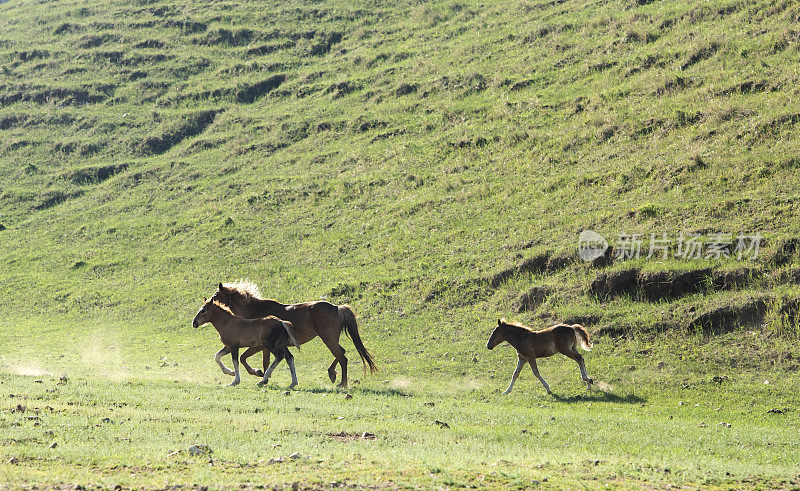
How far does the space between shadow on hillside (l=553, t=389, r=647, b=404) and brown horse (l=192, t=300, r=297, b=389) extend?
6.84m

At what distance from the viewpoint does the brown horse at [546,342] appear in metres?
19.1

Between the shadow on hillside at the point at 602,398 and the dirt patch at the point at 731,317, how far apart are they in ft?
13.7

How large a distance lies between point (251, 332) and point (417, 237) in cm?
1537

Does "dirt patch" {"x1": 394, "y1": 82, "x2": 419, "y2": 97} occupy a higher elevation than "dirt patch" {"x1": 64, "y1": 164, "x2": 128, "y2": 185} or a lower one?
higher

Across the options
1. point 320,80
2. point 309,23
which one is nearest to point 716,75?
point 320,80

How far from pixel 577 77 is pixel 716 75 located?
929cm

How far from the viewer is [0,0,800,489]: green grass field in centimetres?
1253

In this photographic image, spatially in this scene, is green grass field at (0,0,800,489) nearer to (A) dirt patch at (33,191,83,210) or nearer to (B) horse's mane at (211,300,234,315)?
(A) dirt patch at (33,191,83,210)

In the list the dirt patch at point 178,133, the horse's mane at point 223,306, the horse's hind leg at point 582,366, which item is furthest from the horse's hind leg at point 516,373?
the dirt patch at point 178,133

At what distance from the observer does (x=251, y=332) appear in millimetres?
19672

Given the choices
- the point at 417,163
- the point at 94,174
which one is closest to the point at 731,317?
the point at 417,163

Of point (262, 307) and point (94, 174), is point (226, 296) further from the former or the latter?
point (94, 174)

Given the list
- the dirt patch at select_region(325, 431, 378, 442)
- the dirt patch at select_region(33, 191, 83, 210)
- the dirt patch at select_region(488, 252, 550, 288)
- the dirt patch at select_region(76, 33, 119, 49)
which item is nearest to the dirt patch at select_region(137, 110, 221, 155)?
the dirt patch at select_region(33, 191, 83, 210)

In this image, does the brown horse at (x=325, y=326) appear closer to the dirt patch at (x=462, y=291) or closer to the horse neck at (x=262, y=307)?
the horse neck at (x=262, y=307)
